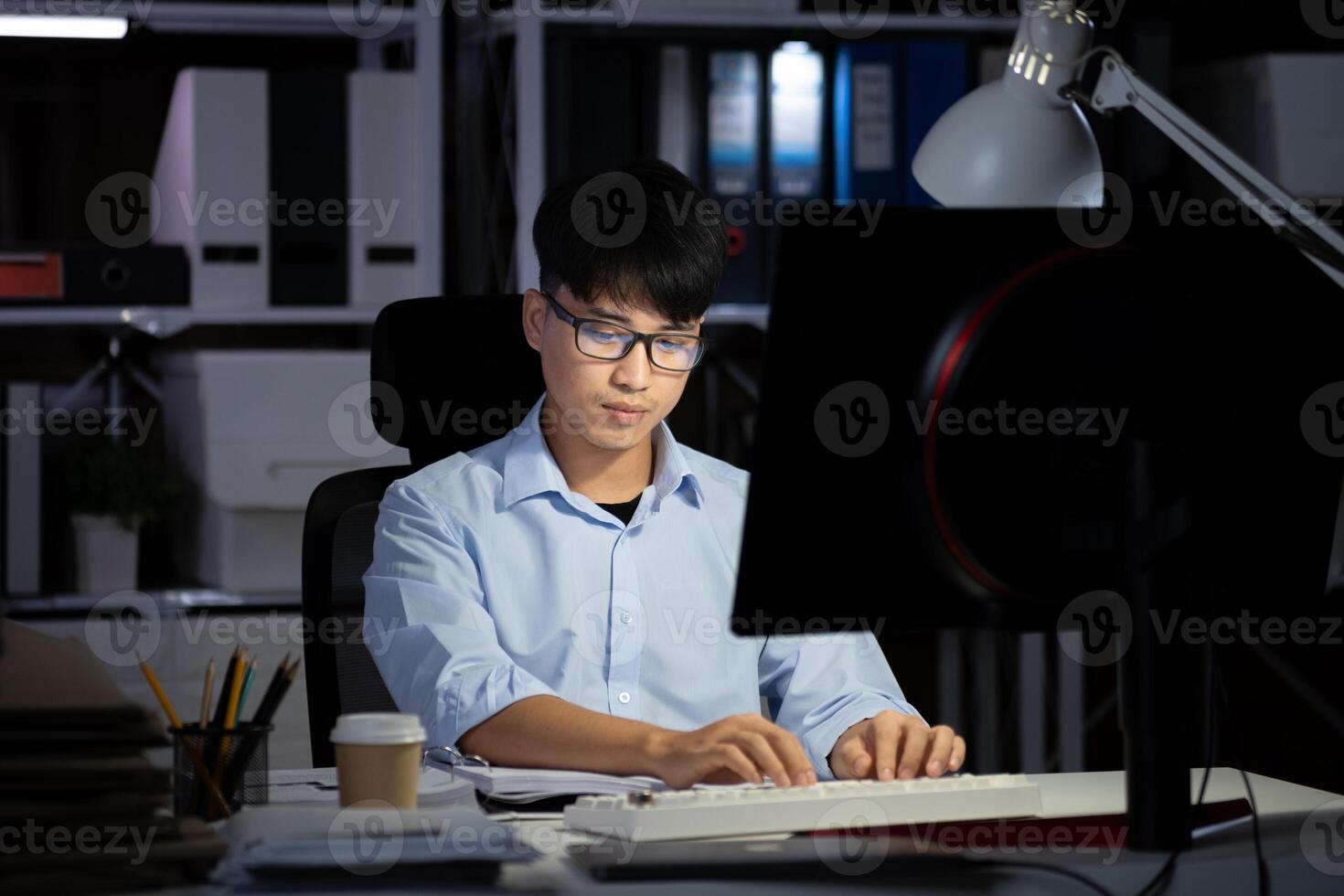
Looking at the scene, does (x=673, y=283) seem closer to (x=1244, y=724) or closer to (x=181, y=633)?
(x=181, y=633)

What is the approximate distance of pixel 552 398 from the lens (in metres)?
1.39

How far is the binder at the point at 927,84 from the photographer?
7.35ft

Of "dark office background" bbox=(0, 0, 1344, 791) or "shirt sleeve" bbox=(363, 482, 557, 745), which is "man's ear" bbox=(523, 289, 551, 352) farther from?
"dark office background" bbox=(0, 0, 1344, 791)

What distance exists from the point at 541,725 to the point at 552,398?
1.30ft

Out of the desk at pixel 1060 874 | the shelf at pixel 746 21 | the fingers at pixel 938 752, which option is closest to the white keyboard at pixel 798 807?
the desk at pixel 1060 874

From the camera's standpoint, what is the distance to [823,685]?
1.32 meters

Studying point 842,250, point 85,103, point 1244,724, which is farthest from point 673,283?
point 1244,724

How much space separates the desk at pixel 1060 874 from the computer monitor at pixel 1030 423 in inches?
1.3

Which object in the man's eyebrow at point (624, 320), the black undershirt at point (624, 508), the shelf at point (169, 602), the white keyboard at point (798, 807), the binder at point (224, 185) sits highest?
the binder at point (224, 185)

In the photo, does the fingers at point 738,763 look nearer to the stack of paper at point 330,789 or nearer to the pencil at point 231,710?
the stack of paper at point 330,789

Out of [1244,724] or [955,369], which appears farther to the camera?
[1244,724]

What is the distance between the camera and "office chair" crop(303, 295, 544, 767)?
1.41m

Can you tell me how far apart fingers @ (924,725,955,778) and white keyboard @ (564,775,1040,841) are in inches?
4.7

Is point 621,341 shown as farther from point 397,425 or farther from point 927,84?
point 927,84
